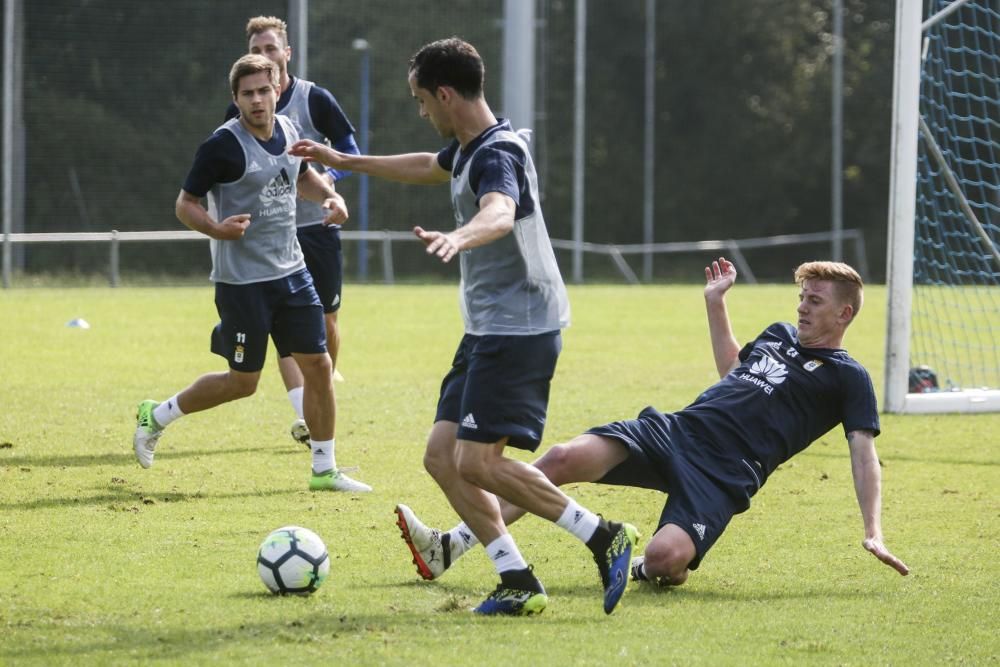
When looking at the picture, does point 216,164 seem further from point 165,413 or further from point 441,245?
point 441,245

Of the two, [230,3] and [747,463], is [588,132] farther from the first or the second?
[747,463]

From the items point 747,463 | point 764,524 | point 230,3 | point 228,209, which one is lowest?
point 764,524

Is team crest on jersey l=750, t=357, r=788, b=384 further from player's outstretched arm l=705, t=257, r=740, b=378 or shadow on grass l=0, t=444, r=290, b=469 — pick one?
shadow on grass l=0, t=444, r=290, b=469

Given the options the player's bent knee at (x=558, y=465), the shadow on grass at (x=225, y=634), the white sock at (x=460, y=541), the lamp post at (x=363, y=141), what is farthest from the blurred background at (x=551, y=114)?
the shadow on grass at (x=225, y=634)

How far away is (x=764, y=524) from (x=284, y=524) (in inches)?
88.2

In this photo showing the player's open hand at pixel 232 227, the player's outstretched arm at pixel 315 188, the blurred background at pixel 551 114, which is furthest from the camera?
the blurred background at pixel 551 114

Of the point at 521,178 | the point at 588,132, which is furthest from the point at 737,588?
the point at 588,132

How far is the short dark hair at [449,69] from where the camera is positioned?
5070 mm

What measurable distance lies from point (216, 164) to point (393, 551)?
94.5 inches

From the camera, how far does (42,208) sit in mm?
25672

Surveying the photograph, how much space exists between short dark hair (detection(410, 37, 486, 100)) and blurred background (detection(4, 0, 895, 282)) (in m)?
19.7

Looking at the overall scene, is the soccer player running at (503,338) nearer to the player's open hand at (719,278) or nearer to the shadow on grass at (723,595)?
the shadow on grass at (723,595)

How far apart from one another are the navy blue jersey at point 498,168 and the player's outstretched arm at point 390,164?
0.39 metres

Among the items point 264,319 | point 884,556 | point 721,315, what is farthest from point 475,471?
point 264,319
